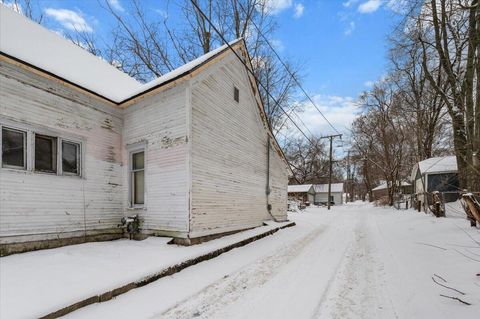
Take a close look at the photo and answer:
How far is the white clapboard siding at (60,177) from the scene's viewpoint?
20.4 feet

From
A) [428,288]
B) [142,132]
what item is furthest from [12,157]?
[428,288]

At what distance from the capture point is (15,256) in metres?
5.82

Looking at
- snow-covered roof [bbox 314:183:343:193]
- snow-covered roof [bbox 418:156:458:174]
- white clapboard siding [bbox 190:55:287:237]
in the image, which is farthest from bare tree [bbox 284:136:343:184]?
white clapboard siding [bbox 190:55:287:237]

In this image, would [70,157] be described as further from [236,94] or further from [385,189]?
[385,189]

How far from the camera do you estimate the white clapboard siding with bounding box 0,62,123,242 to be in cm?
623

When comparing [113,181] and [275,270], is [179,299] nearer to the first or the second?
[275,270]

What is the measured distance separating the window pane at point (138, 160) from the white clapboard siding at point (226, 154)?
1999mm

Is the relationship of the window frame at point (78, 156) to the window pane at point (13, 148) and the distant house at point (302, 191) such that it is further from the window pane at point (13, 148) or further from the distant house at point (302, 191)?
the distant house at point (302, 191)

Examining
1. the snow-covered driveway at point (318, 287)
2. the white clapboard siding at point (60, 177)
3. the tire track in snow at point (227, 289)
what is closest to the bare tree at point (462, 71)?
the snow-covered driveway at point (318, 287)

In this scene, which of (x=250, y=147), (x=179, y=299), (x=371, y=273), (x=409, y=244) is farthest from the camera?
(x=250, y=147)

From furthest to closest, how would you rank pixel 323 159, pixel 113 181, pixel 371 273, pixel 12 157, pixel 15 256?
pixel 323 159 → pixel 113 181 → pixel 12 157 → pixel 15 256 → pixel 371 273

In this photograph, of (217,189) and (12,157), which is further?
(217,189)

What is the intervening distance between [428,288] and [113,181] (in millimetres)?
8215

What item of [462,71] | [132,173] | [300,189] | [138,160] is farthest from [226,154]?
[300,189]
